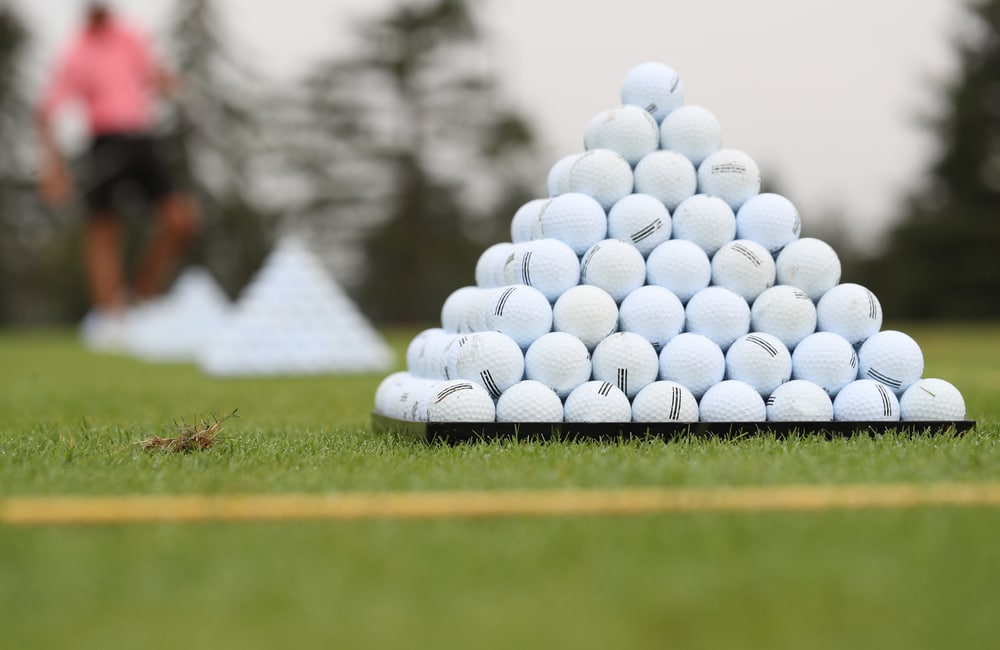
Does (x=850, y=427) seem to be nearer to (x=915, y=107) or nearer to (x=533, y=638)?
(x=533, y=638)

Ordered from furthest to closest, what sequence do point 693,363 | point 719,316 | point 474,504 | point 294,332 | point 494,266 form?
point 294,332 → point 494,266 → point 719,316 → point 693,363 → point 474,504

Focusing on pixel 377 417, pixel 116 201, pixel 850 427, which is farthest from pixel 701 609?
pixel 116 201

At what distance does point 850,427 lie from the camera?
388 cm

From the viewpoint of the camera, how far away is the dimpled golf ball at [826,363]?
159 inches

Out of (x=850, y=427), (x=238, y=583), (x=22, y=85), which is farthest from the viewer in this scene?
(x=22, y=85)

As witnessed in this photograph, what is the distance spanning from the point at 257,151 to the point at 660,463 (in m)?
31.4

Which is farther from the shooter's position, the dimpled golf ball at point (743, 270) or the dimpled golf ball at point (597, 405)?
the dimpled golf ball at point (743, 270)

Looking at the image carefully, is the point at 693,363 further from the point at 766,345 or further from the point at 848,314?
the point at 848,314

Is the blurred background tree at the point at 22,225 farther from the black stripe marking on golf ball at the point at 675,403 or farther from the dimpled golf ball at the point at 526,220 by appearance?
the black stripe marking on golf ball at the point at 675,403

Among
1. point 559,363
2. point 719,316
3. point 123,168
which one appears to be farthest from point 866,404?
point 123,168

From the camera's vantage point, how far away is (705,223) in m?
4.23

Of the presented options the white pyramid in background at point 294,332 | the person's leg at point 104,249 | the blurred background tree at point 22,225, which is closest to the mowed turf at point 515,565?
the white pyramid in background at point 294,332

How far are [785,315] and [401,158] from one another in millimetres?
27081

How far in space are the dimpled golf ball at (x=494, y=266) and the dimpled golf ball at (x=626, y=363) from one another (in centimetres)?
65
